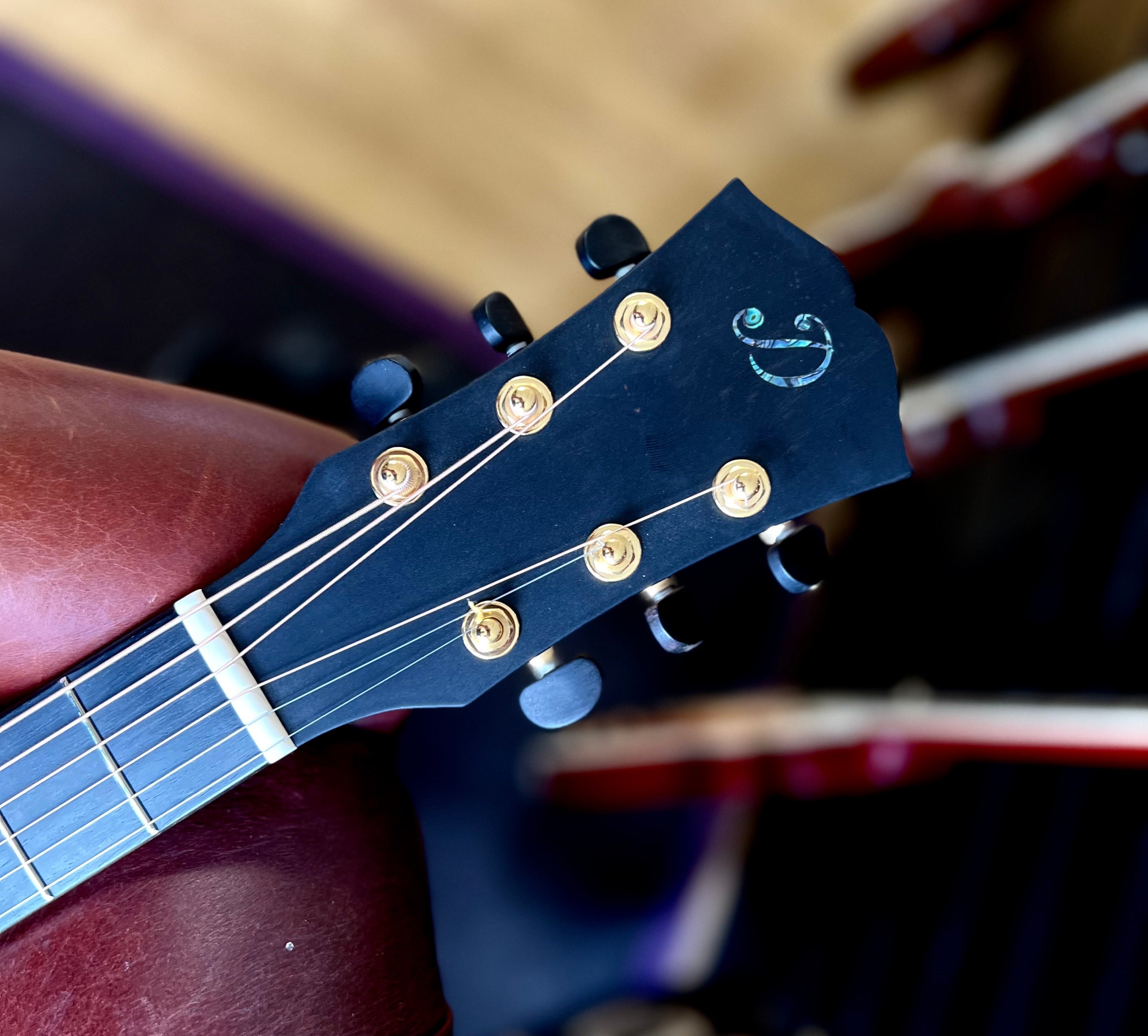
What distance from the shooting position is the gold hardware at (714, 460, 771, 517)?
19.0 inches

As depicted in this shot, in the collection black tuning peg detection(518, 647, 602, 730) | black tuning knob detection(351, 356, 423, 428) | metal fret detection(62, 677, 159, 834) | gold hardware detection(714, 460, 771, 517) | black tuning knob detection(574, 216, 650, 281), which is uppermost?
black tuning knob detection(351, 356, 423, 428)

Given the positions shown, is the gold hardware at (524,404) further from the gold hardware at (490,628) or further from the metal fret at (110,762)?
the metal fret at (110,762)

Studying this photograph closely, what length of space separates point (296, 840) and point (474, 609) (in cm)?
18

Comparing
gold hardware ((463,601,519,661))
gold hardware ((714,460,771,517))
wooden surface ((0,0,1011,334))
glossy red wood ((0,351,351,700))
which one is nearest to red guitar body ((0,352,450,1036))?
glossy red wood ((0,351,351,700))

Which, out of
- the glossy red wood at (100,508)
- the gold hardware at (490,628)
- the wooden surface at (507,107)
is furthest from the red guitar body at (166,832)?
the wooden surface at (507,107)

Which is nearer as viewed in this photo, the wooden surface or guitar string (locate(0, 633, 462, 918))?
guitar string (locate(0, 633, 462, 918))

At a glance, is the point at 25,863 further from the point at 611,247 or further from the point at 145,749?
the point at 611,247

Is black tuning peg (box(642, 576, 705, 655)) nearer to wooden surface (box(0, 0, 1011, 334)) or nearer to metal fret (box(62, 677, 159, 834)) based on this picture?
metal fret (box(62, 677, 159, 834))

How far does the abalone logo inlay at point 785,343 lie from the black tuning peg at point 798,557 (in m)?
0.08

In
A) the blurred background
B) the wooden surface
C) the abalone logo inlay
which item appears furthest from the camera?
the wooden surface

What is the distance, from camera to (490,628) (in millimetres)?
500

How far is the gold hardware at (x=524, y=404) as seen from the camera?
498 mm

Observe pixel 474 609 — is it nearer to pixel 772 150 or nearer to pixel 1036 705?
pixel 1036 705

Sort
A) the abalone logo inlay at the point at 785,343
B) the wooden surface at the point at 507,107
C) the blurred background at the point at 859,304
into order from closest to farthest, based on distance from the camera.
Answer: the abalone logo inlay at the point at 785,343, the blurred background at the point at 859,304, the wooden surface at the point at 507,107
